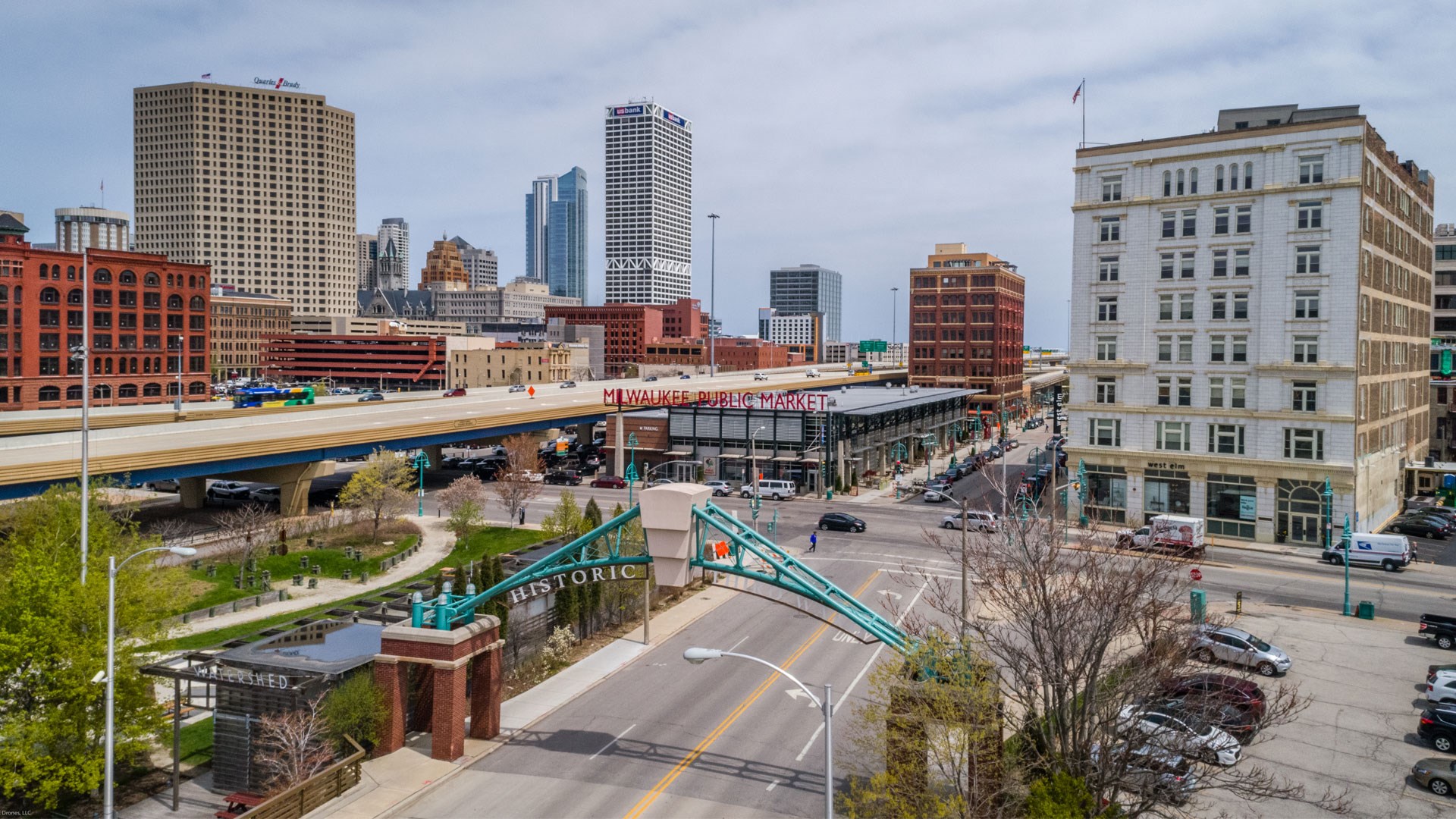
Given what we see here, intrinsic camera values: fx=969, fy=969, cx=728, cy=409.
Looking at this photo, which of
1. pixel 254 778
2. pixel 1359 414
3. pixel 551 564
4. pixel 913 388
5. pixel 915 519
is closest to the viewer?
pixel 254 778

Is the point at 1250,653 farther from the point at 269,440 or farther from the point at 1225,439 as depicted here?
the point at 269,440

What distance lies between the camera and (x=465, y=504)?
62656 mm

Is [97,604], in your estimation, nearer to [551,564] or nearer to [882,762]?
[551,564]

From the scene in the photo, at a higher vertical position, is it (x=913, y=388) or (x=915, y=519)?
(x=913, y=388)

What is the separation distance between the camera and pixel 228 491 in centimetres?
8050

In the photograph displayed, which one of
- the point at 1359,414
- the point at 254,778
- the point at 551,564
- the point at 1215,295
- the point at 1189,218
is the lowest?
the point at 254,778

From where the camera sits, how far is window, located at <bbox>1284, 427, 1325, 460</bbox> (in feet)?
201

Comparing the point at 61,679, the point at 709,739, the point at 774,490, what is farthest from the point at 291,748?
the point at 774,490

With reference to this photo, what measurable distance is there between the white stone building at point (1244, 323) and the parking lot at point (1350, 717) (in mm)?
18728

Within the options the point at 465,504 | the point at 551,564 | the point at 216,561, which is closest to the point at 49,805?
the point at 551,564

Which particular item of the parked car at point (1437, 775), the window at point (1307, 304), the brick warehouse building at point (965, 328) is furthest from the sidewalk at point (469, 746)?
the brick warehouse building at point (965, 328)

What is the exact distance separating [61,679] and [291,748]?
585cm

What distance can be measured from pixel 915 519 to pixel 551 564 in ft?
148

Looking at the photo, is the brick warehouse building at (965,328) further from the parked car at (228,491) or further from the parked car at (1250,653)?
the parked car at (1250,653)
